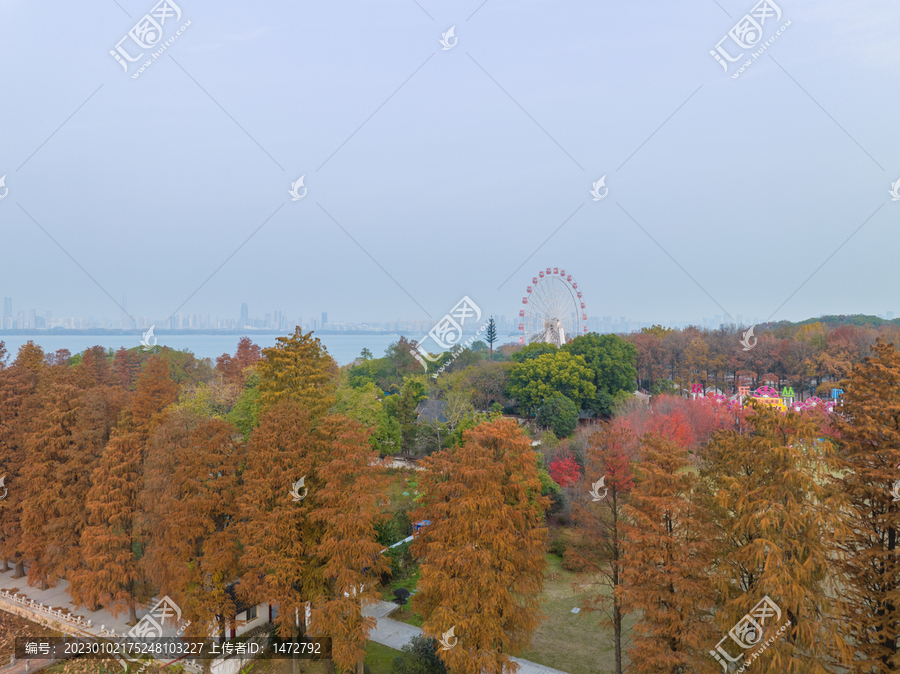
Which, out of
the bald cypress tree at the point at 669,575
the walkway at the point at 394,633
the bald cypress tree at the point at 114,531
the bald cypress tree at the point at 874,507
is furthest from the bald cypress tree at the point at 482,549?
the bald cypress tree at the point at 114,531

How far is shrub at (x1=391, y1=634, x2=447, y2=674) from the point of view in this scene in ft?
43.2

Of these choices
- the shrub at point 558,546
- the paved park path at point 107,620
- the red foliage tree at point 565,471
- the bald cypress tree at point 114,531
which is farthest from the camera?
the red foliage tree at point 565,471

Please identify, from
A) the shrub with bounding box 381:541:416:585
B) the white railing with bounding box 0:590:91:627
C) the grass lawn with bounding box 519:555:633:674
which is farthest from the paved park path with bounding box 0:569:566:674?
the shrub with bounding box 381:541:416:585

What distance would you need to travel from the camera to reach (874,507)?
9930 mm

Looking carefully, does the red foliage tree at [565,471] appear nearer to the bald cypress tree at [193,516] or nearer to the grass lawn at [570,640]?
the grass lawn at [570,640]

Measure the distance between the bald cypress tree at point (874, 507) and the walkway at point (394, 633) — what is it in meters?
6.95

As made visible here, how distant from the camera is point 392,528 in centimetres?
2039

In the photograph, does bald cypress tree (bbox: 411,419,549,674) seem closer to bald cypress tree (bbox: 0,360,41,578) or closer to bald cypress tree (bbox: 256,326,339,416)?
bald cypress tree (bbox: 256,326,339,416)

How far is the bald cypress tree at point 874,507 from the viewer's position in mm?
9523

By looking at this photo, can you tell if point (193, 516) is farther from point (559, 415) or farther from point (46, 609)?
point (559, 415)

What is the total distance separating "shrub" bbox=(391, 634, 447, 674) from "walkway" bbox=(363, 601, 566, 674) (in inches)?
55.4

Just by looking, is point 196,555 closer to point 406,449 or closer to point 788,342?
point 406,449

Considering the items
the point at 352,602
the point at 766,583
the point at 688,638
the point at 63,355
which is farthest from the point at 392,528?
the point at 63,355

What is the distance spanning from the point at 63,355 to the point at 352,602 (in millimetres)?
31432
